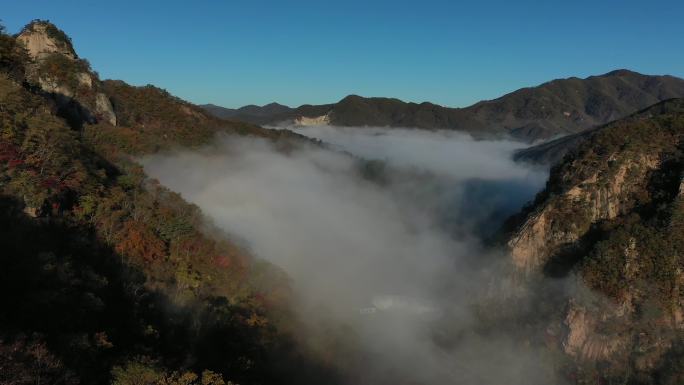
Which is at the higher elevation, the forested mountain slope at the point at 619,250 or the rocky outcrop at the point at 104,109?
the rocky outcrop at the point at 104,109

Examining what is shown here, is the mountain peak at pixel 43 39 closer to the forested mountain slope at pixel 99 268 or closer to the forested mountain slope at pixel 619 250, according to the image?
the forested mountain slope at pixel 99 268

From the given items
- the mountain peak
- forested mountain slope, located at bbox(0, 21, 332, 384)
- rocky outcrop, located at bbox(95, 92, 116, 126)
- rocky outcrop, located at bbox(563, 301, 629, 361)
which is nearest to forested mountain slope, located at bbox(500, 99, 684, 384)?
rocky outcrop, located at bbox(563, 301, 629, 361)

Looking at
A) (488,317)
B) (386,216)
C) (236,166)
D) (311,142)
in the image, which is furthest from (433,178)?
(488,317)

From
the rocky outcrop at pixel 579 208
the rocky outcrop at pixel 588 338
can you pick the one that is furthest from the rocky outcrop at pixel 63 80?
the rocky outcrop at pixel 588 338

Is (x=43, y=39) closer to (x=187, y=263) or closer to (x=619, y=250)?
(x=187, y=263)

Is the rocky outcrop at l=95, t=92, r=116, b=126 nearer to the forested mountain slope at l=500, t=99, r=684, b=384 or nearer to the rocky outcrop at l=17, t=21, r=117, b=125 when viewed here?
the rocky outcrop at l=17, t=21, r=117, b=125

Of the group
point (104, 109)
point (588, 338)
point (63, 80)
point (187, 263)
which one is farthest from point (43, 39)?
point (588, 338)

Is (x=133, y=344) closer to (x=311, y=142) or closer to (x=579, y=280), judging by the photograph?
(x=579, y=280)

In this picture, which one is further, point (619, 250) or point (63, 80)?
point (63, 80)
